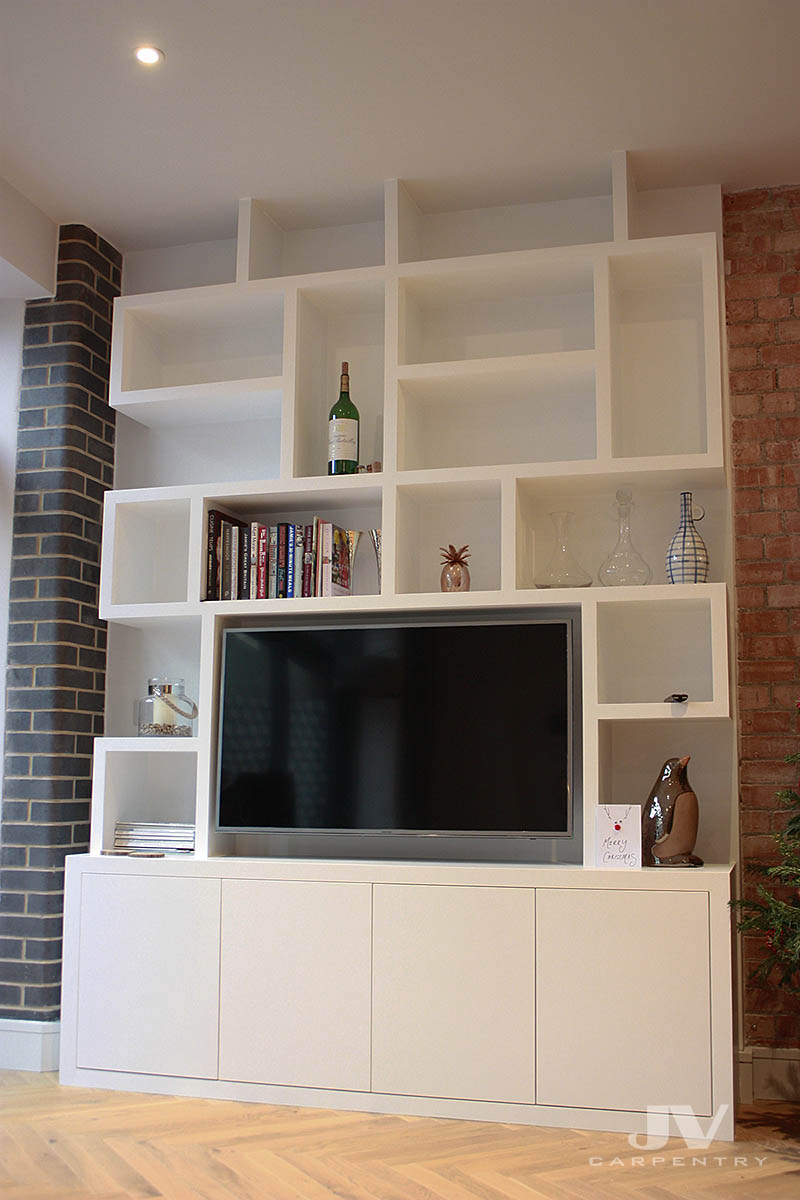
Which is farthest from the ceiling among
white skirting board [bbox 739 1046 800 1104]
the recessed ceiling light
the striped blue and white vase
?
white skirting board [bbox 739 1046 800 1104]

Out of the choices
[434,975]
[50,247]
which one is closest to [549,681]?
[434,975]

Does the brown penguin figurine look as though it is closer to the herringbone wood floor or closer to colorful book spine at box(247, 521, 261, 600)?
the herringbone wood floor

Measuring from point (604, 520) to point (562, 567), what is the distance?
0.29m

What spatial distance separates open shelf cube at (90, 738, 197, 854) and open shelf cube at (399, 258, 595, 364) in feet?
4.97

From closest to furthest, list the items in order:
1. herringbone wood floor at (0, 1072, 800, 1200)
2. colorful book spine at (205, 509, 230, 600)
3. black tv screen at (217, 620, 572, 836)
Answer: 1. herringbone wood floor at (0, 1072, 800, 1200)
2. black tv screen at (217, 620, 572, 836)
3. colorful book spine at (205, 509, 230, 600)

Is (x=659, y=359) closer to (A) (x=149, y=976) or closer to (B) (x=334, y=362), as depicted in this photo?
(B) (x=334, y=362)

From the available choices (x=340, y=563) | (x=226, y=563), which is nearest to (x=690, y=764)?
(x=340, y=563)

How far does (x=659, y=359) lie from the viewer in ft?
11.9

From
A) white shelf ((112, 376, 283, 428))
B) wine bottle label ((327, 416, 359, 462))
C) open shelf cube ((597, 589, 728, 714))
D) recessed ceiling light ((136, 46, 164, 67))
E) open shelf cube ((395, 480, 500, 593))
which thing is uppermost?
recessed ceiling light ((136, 46, 164, 67))

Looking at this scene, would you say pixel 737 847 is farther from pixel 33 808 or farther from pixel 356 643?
pixel 33 808

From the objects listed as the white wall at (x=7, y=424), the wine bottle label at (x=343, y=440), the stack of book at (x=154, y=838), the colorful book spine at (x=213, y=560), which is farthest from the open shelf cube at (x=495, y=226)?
the stack of book at (x=154, y=838)

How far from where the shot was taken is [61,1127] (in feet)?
10.1

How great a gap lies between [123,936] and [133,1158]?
76 centimetres

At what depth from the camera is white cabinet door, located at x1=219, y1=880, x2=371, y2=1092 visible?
3236 millimetres
